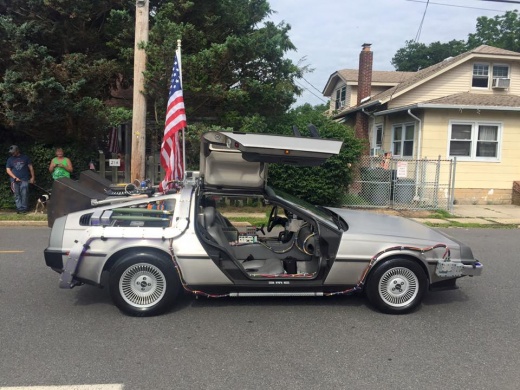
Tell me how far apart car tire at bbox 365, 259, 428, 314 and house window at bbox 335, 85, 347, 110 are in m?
23.7

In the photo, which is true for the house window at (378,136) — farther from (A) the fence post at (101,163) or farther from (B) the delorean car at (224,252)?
(B) the delorean car at (224,252)

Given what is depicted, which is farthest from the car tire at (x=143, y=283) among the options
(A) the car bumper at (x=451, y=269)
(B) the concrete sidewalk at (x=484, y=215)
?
(B) the concrete sidewalk at (x=484, y=215)

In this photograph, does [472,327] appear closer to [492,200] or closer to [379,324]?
[379,324]

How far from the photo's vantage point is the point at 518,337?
4.31 metres

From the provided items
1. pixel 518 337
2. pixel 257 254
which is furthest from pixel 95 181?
pixel 518 337

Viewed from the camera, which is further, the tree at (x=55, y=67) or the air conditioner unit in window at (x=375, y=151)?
the air conditioner unit in window at (x=375, y=151)

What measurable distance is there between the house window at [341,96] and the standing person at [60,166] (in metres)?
18.8

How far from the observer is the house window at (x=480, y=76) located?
59.8 ft

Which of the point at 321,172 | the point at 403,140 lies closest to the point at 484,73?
the point at 403,140

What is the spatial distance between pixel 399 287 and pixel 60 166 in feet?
32.5

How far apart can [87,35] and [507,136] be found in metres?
14.0

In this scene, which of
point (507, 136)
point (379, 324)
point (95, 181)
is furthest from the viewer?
point (507, 136)

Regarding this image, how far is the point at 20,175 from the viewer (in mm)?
11984

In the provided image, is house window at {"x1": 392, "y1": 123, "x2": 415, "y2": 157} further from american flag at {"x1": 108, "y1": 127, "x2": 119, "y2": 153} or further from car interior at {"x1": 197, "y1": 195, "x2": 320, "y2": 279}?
car interior at {"x1": 197, "y1": 195, "x2": 320, "y2": 279}
